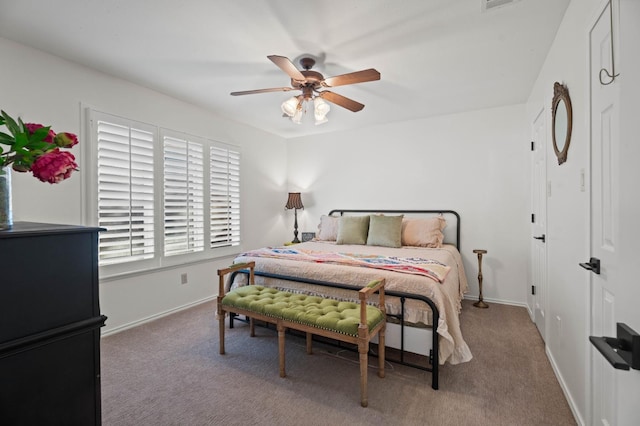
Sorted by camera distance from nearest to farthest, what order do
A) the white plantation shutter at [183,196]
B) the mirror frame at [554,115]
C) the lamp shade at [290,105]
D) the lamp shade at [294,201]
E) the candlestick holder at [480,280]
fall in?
1. the mirror frame at [554,115]
2. the lamp shade at [290,105]
3. the white plantation shutter at [183,196]
4. the candlestick holder at [480,280]
5. the lamp shade at [294,201]

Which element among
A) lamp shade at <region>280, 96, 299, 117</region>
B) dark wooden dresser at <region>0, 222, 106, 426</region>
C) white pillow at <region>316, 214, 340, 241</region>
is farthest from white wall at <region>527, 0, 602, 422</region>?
white pillow at <region>316, 214, 340, 241</region>

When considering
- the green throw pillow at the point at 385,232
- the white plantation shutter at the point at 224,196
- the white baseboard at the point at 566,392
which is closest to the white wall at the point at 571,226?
the white baseboard at the point at 566,392

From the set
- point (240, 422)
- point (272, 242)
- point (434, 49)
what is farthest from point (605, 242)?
point (272, 242)

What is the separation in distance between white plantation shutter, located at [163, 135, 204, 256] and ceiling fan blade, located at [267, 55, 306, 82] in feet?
6.22

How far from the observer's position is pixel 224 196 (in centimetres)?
410

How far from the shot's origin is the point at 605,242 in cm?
137

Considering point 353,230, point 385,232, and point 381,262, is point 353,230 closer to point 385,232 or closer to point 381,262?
point 385,232

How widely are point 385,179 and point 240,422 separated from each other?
11.7ft

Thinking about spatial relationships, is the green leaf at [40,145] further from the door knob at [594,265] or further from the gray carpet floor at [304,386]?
the door knob at [594,265]

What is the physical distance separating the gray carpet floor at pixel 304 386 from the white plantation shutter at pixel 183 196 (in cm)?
110

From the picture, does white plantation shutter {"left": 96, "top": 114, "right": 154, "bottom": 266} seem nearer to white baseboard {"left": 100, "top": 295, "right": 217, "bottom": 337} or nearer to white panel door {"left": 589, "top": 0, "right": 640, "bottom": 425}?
white baseboard {"left": 100, "top": 295, "right": 217, "bottom": 337}

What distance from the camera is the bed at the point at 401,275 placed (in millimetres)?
2061

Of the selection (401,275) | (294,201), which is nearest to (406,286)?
(401,275)

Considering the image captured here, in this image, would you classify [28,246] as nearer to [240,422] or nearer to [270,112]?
[240,422]
